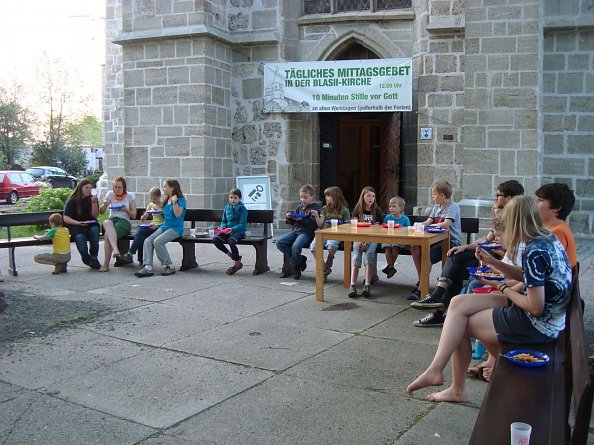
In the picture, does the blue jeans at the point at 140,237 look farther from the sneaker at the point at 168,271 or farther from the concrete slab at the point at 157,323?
the concrete slab at the point at 157,323

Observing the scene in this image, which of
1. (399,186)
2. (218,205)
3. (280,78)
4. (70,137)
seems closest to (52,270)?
(218,205)

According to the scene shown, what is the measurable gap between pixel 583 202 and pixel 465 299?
9.17 m

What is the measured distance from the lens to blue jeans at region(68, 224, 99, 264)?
9203mm

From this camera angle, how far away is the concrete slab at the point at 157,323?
578 cm

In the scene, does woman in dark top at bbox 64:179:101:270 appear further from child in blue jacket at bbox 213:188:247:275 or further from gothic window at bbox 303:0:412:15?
gothic window at bbox 303:0:412:15

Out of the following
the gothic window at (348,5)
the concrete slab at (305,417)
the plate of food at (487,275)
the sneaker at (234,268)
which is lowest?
the concrete slab at (305,417)

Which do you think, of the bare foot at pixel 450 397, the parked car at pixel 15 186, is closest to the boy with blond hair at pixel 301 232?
the bare foot at pixel 450 397

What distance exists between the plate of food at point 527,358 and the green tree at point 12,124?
4661 centimetres

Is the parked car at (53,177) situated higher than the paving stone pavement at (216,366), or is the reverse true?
the parked car at (53,177)

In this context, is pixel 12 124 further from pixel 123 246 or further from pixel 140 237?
pixel 140 237

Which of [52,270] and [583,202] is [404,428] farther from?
[583,202]

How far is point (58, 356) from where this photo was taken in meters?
5.23

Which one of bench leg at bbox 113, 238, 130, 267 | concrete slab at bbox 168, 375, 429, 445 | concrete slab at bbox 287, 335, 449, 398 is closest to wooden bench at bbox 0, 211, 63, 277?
bench leg at bbox 113, 238, 130, 267

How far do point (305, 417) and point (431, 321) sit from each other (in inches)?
96.3
